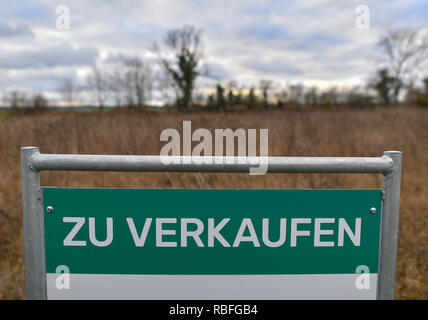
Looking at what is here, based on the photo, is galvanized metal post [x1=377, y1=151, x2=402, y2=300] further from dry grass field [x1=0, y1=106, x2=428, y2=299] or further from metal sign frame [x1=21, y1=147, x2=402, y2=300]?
dry grass field [x1=0, y1=106, x2=428, y2=299]

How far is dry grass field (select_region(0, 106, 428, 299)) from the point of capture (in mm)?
2812

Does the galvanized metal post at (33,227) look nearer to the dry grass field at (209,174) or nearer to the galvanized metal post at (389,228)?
the galvanized metal post at (389,228)

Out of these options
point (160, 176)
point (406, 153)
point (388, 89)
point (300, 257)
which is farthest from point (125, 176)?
point (388, 89)

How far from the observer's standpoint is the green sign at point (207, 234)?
3.43 feet

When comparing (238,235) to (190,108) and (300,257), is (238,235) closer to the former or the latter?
(300,257)

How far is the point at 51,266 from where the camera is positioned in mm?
1063

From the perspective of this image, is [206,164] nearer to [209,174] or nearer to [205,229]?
[205,229]

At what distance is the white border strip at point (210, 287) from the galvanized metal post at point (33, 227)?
0.12 feet

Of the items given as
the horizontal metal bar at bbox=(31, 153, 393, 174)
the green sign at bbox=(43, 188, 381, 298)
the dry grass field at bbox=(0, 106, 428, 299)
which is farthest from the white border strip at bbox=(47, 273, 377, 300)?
the dry grass field at bbox=(0, 106, 428, 299)

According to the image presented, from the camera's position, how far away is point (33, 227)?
1.03 metres

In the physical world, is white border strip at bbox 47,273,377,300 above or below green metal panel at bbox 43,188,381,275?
below

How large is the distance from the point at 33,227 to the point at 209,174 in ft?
10.0

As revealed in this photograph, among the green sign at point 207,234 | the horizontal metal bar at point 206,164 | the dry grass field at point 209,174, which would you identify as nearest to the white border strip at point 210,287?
the green sign at point 207,234
